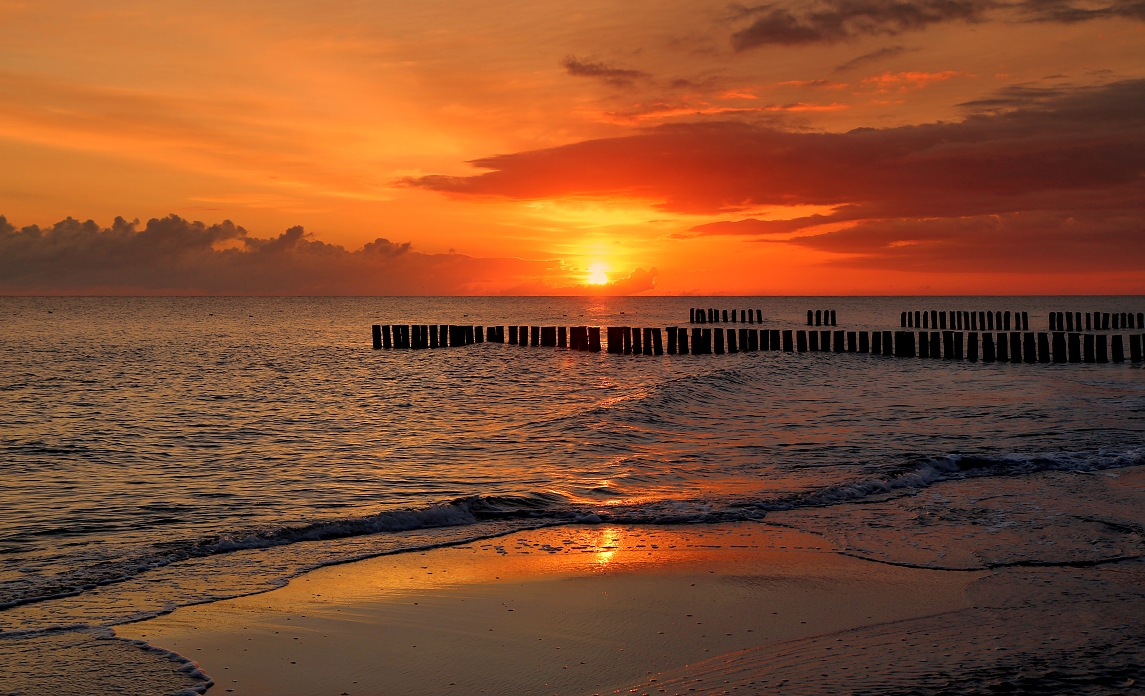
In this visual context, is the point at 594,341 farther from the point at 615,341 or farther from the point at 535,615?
the point at 535,615

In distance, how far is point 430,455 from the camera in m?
12.7

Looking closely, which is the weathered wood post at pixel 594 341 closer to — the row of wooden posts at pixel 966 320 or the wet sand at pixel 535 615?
the row of wooden posts at pixel 966 320

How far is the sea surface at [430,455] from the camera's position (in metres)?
7.35

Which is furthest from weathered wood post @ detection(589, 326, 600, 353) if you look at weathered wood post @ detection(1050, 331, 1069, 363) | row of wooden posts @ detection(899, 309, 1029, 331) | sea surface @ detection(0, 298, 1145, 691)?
row of wooden posts @ detection(899, 309, 1029, 331)

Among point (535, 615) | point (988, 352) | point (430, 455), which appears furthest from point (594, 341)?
point (535, 615)

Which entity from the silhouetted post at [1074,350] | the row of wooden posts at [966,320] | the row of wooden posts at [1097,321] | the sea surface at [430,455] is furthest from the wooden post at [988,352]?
the row of wooden posts at [1097,321]

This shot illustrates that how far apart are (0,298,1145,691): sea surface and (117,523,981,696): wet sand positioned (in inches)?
27.7

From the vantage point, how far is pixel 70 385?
24.7m

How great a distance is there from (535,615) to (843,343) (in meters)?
33.6

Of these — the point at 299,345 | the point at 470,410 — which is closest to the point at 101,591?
the point at 470,410

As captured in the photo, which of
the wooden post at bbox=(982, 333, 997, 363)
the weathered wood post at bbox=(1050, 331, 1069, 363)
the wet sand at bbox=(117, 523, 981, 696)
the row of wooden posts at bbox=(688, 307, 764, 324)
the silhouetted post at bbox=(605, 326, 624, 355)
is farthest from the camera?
the row of wooden posts at bbox=(688, 307, 764, 324)

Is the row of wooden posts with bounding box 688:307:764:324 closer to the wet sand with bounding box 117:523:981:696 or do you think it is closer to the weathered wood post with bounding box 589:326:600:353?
the weathered wood post with bounding box 589:326:600:353

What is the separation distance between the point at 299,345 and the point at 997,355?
37020 millimetres

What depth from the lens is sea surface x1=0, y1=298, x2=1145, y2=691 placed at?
7352mm
